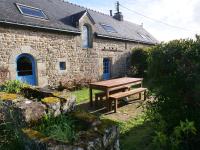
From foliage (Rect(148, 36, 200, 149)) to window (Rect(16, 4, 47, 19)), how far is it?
31.8 ft

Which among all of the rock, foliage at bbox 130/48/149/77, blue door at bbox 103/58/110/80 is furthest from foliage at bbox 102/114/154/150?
foliage at bbox 130/48/149/77

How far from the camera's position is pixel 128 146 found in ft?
16.3

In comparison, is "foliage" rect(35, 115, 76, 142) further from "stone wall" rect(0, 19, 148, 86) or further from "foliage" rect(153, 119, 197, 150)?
"stone wall" rect(0, 19, 148, 86)

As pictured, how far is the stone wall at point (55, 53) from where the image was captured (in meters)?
10.9

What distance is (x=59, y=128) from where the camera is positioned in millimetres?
3547

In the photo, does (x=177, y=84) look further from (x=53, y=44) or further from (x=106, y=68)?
(x=106, y=68)

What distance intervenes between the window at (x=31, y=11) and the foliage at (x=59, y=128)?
9436mm

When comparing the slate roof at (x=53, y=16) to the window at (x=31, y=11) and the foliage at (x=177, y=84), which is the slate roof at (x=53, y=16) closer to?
the window at (x=31, y=11)

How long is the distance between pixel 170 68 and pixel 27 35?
9.11 m

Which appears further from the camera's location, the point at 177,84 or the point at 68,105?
the point at 68,105

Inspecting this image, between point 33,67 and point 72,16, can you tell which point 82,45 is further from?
point 33,67

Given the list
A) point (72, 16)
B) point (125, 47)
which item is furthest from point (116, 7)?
point (72, 16)

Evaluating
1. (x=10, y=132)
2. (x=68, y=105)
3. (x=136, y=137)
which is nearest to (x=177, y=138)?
(x=136, y=137)

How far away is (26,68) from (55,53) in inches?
77.6
